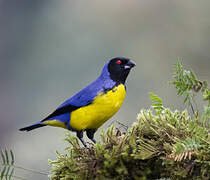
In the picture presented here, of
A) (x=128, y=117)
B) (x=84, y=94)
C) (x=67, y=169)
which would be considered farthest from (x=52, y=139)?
(x=67, y=169)

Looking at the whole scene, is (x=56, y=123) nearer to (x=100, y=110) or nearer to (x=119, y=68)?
(x=100, y=110)

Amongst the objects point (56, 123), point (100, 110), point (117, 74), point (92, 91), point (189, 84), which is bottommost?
point (56, 123)

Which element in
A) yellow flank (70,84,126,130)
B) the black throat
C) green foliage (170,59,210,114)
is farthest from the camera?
the black throat

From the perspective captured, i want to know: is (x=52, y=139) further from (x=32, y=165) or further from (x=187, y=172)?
(x=187, y=172)

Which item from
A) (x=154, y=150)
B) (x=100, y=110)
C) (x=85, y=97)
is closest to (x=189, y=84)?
(x=154, y=150)

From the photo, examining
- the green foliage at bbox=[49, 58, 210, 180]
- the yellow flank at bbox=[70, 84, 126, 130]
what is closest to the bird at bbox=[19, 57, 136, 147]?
the yellow flank at bbox=[70, 84, 126, 130]

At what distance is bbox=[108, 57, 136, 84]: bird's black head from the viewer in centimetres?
316

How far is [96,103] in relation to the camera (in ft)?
9.79

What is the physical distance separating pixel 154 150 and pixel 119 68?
1718 mm

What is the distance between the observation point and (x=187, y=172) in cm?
145

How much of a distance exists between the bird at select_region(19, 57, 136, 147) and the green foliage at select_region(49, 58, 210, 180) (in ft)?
3.49

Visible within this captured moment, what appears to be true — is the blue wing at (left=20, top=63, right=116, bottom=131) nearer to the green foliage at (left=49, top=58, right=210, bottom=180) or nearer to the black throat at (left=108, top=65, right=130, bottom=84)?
the black throat at (left=108, top=65, right=130, bottom=84)

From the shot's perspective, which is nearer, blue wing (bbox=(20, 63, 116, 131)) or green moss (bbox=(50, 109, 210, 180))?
green moss (bbox=(50, 109, 210, 180))

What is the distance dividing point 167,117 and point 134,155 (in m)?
0.34
